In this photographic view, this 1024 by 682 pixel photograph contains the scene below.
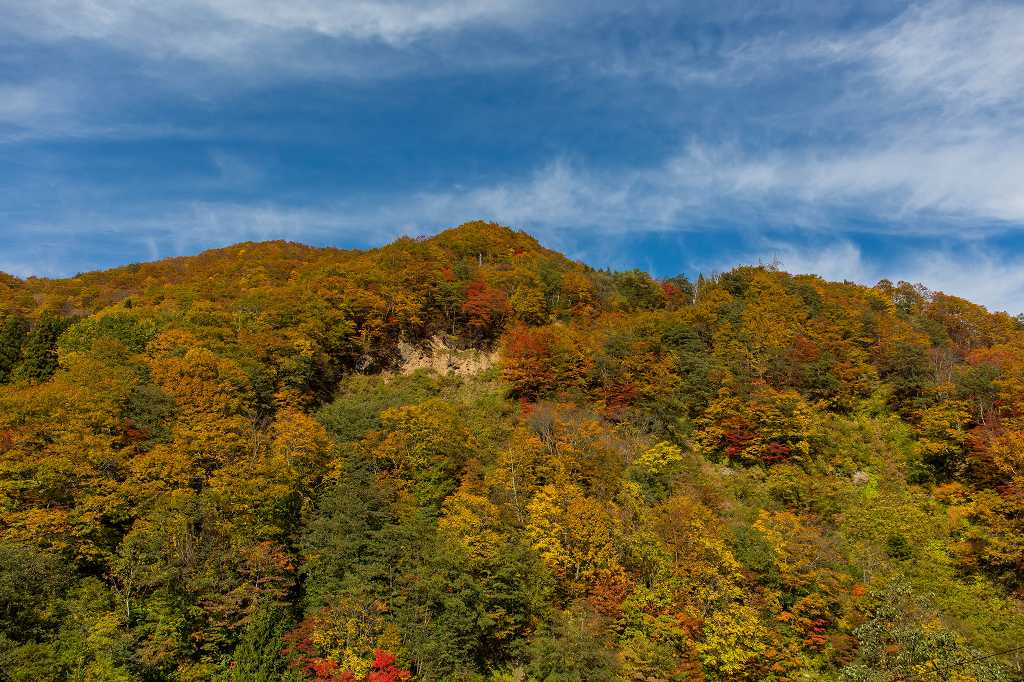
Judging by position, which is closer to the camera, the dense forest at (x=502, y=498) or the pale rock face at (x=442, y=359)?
the dense forest at (x=502, y=498)

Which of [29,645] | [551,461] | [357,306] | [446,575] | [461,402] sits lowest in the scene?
[29,645]

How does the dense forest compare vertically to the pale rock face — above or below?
below

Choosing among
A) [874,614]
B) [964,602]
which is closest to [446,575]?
[874,614]

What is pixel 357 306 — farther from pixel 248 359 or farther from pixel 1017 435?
pixel 1017 435

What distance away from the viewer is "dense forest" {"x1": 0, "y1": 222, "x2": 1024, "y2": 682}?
23.6m

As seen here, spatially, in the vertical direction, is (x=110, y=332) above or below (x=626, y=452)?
above

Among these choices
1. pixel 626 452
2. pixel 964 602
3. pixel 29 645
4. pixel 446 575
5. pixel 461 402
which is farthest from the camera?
pixel 461 402

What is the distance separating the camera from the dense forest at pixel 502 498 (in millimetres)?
23594

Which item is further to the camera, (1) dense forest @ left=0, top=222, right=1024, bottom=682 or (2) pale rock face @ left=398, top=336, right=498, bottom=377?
(2) pale rock face @ left=398, top=336, right=498, bottom=377

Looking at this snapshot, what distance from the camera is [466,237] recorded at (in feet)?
239

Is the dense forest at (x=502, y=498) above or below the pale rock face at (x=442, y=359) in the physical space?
below

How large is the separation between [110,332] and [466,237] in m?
41.1

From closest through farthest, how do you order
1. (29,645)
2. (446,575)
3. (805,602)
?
(29,645)
(446,575)
(805,602)

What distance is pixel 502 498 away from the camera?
30594 millimetres
